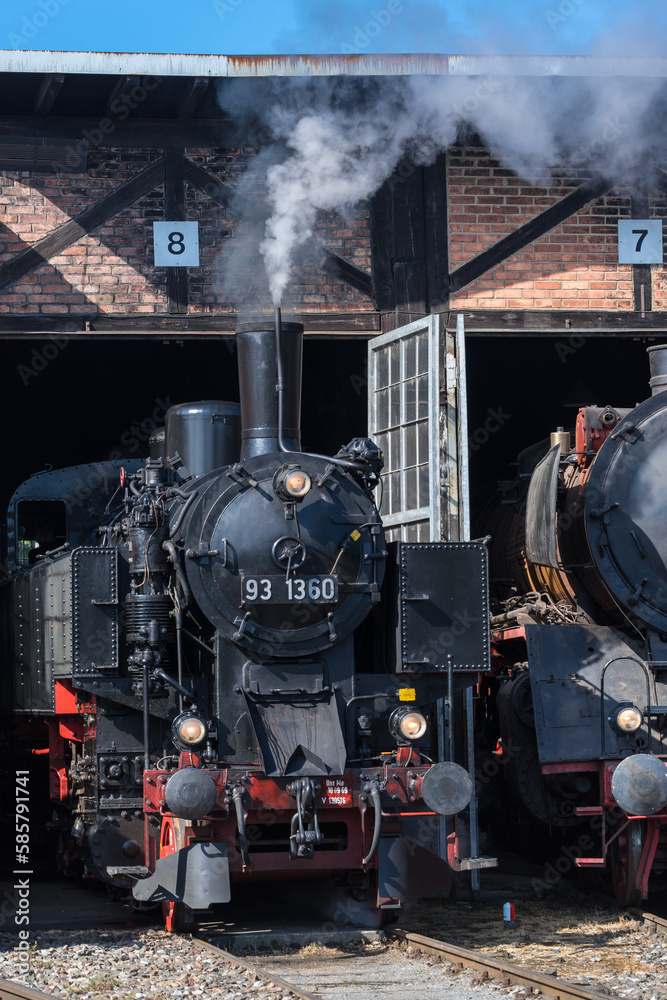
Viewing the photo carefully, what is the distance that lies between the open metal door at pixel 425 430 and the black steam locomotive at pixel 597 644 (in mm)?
925

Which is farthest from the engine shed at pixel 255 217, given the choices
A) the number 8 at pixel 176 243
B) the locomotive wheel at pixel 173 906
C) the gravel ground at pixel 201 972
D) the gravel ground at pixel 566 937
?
the gravel ground at pixel 201 972

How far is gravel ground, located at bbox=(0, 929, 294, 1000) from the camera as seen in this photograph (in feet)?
19.0

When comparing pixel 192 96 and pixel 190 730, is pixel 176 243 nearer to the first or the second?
pixel 192 96

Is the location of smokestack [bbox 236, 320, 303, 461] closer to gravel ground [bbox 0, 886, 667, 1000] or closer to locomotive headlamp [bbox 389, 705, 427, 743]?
locomotive headlamp [bbox 389, 705, 427, 743]

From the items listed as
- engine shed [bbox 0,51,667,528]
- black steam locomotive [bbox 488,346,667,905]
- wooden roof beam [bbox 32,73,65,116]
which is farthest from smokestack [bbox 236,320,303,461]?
wooden roof beam [bbox 32,73,65,116]

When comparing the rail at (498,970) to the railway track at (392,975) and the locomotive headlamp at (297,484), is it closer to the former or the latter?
the railway track at (392,975)

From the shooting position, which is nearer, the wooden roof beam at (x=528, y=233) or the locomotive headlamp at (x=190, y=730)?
the locomotive headlamp at (x=190, y=730)

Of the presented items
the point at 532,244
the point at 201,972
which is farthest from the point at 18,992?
the point at 532,244

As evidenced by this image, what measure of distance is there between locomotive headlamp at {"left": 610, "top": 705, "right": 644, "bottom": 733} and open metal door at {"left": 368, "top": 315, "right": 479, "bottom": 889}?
1.47 metres

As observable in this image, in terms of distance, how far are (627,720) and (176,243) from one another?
4866 millimetres

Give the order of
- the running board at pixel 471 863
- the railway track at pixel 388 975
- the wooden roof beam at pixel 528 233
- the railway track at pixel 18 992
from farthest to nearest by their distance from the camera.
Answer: the wooden roof beam at pixel 528 233
the running board at pixel 471 863
the railway track at pixel 388 975
the railway track at pixel 18 992

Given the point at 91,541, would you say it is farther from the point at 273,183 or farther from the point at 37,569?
the point at 273,183

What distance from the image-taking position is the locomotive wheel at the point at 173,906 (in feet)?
22.7

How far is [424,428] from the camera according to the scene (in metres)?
9.83
